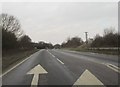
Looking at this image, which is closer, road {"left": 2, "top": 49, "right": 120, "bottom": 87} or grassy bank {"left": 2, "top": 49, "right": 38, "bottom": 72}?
road {"left": 2, "top": 49, "right": 120, "bottom": 87}

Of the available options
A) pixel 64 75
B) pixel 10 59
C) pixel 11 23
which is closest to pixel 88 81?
pixel 64 75

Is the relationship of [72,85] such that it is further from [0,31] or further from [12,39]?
[12,39]

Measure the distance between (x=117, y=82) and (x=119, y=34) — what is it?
68.4m

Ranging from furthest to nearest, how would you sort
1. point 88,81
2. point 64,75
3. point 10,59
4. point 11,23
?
point 11,23 → point 10,59 → point 64,75 → point 88,81

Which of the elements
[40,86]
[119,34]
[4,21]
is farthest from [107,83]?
[4,21]

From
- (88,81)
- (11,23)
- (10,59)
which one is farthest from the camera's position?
(11,23)

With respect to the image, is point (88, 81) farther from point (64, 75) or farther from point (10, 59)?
point (10, 59)

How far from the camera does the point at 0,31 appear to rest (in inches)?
1994

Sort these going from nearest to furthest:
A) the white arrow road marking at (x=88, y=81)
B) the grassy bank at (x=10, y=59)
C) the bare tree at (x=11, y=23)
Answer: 1. the white arrow road marking at (x=88, y=81)
2. the grassy bank at (x=10, y=59)
3. the bare tree at (x=11, y=23)

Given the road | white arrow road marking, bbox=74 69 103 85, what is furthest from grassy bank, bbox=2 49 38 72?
white arrow road marking, bbox=74 69 103 85

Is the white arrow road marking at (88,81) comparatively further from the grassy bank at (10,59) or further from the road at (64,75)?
the grassy bank at (10,59)

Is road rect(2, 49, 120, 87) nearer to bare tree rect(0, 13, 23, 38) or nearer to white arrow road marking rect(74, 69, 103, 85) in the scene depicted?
white arrow road marking rect(74, 69, 103, 85)

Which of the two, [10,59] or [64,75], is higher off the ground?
[10,59]

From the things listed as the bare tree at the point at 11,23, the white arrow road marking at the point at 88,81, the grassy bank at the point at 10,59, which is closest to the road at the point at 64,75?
the white arrow road marking at the point at 88,81
